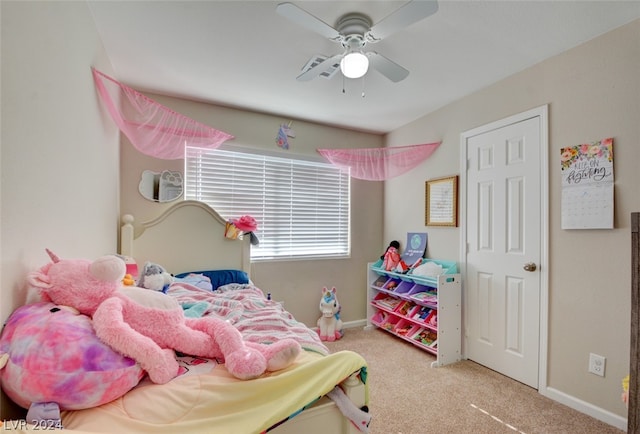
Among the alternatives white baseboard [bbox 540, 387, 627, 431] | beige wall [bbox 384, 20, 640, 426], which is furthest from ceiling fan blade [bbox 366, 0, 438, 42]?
white baseboard [bbox 540, 387, 627, 431]

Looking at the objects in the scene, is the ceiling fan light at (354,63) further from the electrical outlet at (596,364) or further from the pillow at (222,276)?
the electrical outlet at (596,364)

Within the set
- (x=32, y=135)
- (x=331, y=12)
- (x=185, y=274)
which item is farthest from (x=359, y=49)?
(x=185, y=274)

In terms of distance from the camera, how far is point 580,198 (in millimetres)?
1914

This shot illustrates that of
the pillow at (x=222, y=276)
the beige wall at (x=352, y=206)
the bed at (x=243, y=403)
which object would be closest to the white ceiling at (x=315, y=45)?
the beige wall at (x=352, y=206)

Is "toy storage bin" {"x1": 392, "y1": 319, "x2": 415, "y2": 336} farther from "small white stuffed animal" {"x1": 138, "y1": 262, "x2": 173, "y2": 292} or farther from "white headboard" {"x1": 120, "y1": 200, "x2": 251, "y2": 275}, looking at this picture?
"small white stuffed animal" {"x1": 138, "y1": 262, "x2": 173, "y2": 292}

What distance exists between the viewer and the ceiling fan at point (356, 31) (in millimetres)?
1347

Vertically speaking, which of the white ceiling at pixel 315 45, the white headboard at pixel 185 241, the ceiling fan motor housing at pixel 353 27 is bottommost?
the white headboard at pixel 185 241

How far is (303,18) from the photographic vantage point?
143 centimetres

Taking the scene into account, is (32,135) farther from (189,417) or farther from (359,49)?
(359,49)

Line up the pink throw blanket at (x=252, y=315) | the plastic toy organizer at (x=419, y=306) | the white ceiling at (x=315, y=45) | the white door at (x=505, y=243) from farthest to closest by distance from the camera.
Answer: the plastic toy organizer at (x=419, y=306) < the white door at (x=505, y=243) < the white ceiling at (x=315, y=45) < the pink throw blanket at (x=252, y=315)

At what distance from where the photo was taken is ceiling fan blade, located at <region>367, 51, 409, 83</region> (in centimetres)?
176

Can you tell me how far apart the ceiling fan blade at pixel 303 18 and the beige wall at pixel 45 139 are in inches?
36.1

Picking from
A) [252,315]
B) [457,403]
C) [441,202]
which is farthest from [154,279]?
[441,202]

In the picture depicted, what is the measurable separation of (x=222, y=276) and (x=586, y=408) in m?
2.73
